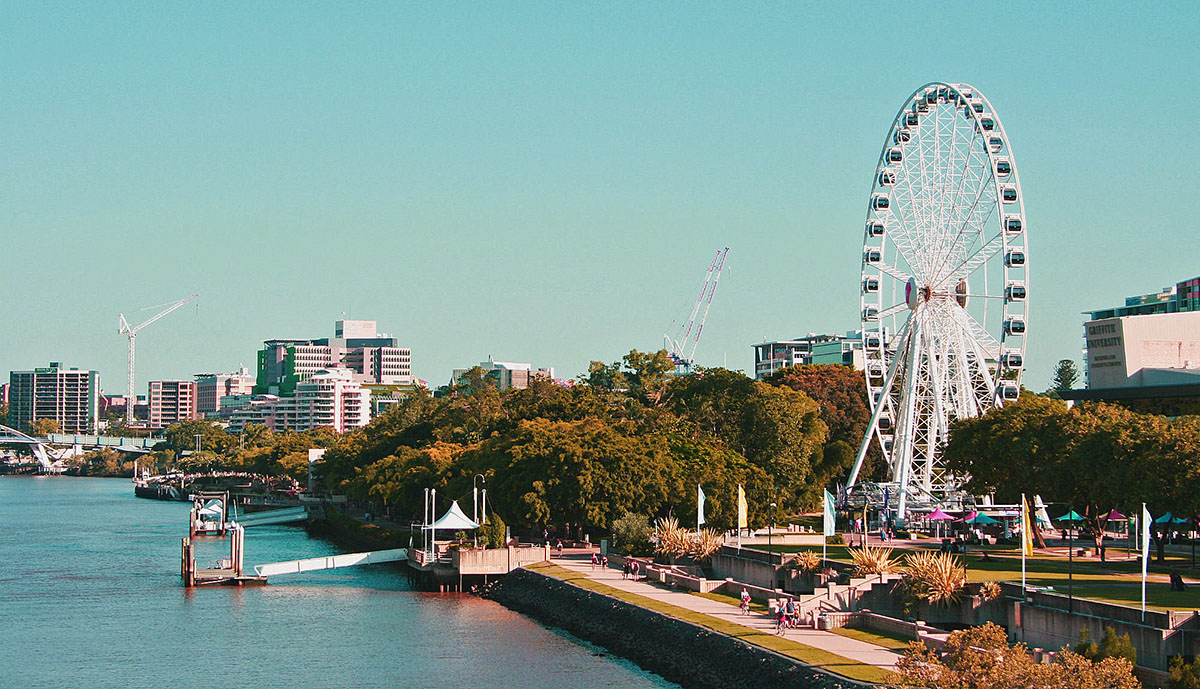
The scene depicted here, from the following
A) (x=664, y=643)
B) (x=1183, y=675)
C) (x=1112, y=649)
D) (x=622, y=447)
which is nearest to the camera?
(x=1183, y=675)

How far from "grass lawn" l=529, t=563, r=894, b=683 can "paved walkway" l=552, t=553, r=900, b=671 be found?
52 cm

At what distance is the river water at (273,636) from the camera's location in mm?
62562

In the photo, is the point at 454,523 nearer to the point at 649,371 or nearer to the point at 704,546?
the point at 704,546

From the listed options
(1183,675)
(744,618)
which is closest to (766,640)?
(744,618)

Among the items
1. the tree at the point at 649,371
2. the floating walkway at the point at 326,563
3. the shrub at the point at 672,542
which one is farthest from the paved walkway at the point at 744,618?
the tree at the point at 649,371

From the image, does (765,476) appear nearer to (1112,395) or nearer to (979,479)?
(979,479)

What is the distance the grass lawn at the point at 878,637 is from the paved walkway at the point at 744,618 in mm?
459

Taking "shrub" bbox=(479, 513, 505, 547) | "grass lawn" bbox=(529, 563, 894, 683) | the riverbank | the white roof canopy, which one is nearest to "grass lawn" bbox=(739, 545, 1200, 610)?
"grass lawn" bbox=(529, 563, 894, 683)

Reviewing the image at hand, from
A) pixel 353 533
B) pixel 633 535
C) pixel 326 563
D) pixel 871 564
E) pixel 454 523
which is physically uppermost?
pixel 454 523

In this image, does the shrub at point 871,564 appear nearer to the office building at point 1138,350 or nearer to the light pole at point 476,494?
the light pole at point 476,494

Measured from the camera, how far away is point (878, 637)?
57594 mm

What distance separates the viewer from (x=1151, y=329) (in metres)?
176

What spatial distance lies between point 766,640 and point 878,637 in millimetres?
4670

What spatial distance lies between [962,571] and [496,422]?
254ft
